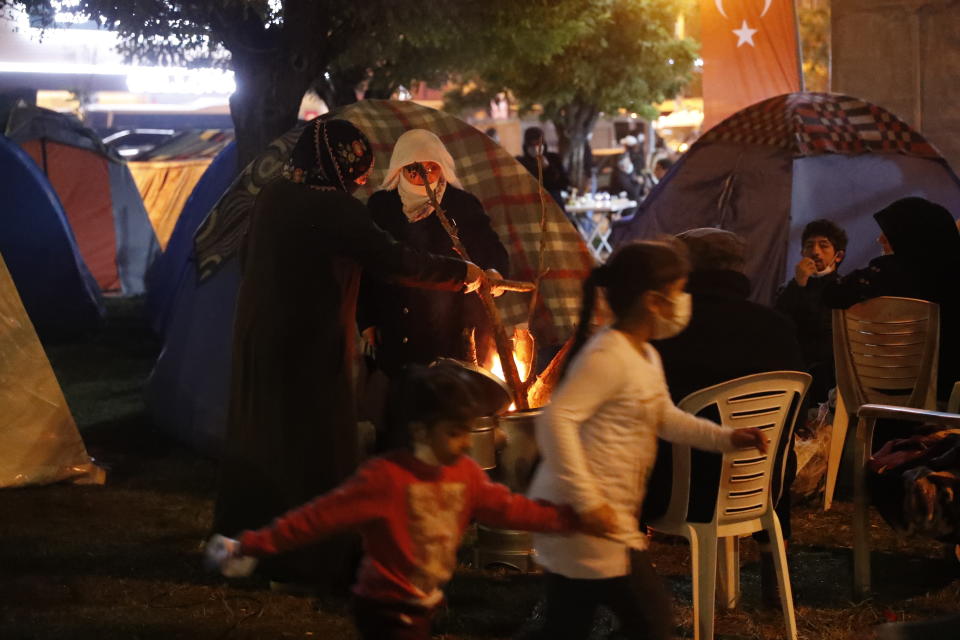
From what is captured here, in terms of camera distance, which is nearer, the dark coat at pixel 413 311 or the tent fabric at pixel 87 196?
the dark coat at pixel 413 311

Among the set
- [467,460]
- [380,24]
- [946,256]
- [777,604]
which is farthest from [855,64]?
[467,460]

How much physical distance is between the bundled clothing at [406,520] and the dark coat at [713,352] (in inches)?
50.3

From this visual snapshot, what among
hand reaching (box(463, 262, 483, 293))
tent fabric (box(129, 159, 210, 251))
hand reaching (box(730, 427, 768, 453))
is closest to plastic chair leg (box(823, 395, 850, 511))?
hand reaching (box(463, 262, 483, 293))

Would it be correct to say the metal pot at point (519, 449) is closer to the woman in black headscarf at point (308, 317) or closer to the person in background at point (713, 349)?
the woman in black headscarf at point (308, 317)

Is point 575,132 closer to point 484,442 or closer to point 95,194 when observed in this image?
point 95,194

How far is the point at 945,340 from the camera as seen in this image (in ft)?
21.0

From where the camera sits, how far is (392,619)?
3227 mm

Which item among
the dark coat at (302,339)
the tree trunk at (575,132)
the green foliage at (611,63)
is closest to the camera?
the dark coat at (302,339)

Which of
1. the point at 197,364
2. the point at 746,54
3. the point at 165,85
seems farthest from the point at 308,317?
the point at 165,85

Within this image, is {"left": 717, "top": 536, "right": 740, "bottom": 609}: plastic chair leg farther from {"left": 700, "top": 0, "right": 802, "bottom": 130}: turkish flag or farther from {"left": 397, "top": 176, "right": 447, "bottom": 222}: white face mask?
{"left": 700, "top": 0, "right": 802, "bottom": 130}: turkish flag

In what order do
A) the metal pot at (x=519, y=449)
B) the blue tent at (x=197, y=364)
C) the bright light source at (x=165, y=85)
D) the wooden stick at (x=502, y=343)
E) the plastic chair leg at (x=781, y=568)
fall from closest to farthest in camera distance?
the plastic chair leg at (x=781, y=568), the metal pot at (x=519, y=449), the wooden stick at (x=502, y=343), the blue tent at (x=197, y=364), the bright light source at (x=165, y=85)

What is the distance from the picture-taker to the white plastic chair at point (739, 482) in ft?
14.4

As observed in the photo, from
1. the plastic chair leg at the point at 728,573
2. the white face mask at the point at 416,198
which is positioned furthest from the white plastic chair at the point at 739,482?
the white face mask at the point at 416,198

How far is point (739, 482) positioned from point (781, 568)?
1.17 ft
